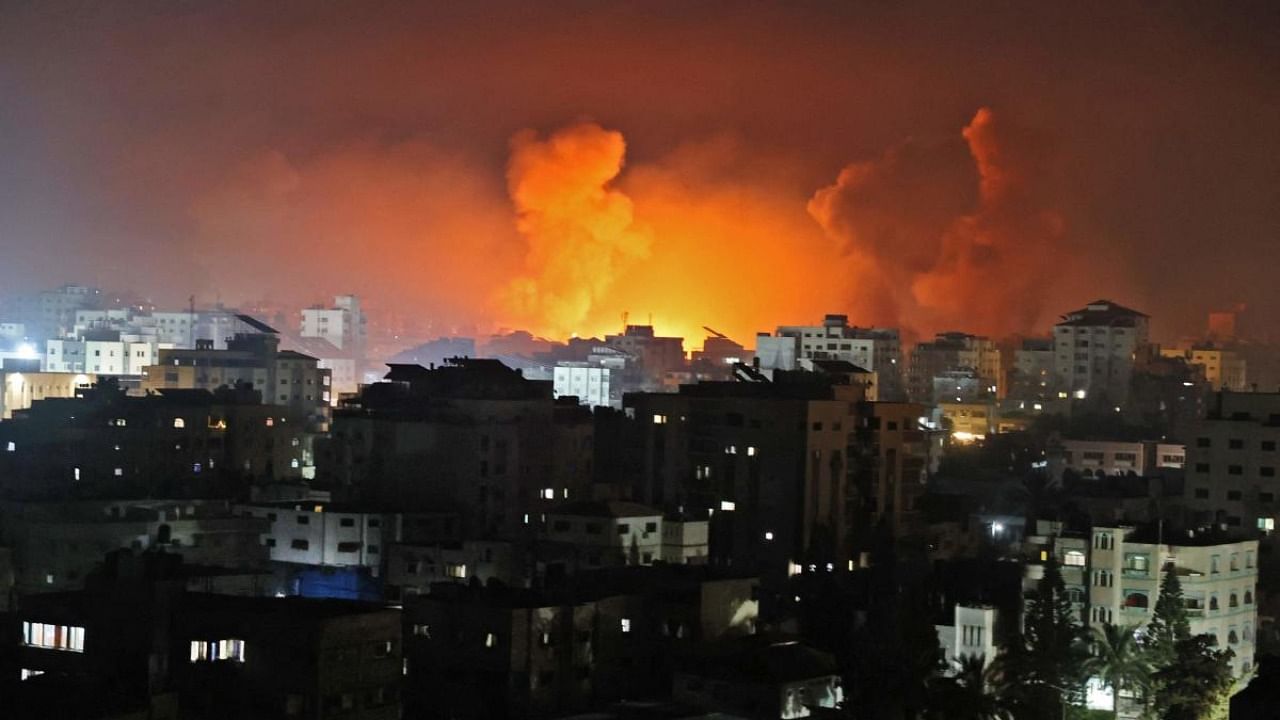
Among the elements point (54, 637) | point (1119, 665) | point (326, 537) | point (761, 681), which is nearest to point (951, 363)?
point (326, 537)

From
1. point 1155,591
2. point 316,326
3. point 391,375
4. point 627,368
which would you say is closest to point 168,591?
point 1155,591

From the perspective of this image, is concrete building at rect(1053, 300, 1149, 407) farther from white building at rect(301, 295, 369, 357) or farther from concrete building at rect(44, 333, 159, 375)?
concrete building at rect(44, 333, 159, 375)

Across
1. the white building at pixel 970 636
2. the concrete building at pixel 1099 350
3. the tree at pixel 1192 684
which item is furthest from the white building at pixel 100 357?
the tree at pixel 1192 684

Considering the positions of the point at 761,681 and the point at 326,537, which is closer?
the point at 761,681

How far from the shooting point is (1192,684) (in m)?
16.0

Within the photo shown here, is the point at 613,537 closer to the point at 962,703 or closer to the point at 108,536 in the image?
the point at 108,536

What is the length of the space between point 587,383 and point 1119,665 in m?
20.8

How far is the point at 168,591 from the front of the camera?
576 inches

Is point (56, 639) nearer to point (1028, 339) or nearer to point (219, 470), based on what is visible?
point (219, 470)

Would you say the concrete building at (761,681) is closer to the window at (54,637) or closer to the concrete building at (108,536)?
the window at (54,637)

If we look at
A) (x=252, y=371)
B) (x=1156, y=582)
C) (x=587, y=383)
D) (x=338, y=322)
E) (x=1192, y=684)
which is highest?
(x=338, y=322)

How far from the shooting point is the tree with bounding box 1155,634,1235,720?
1598cm

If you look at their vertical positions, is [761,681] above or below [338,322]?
below

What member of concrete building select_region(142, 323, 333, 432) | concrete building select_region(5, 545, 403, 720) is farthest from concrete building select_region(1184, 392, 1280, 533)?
concrete building select_region(142, 323, 333, 432)
